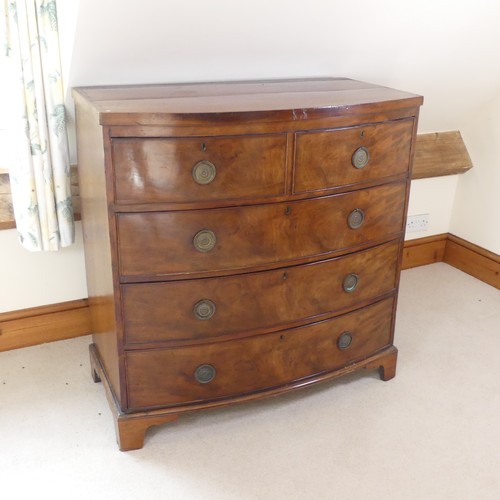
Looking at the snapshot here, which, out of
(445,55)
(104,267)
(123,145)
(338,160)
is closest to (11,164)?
(104,267)

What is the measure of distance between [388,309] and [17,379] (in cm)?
126

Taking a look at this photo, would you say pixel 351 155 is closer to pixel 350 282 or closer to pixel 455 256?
pixel 350 282

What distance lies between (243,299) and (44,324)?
92 centimetres

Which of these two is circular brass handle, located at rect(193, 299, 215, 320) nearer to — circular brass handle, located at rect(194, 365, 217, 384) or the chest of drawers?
the chest of drawers

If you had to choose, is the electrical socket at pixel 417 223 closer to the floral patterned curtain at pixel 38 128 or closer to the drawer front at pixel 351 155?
the drawer front at pixel 351 155

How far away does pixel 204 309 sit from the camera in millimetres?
1677

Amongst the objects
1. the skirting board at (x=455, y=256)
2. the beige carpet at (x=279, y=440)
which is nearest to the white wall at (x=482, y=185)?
the skirting board at (x=455, y=256)

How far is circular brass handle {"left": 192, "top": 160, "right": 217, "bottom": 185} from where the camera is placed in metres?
1.52

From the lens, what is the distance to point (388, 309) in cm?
204

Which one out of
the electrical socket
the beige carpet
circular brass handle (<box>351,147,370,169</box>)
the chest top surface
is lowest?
the beige carpet

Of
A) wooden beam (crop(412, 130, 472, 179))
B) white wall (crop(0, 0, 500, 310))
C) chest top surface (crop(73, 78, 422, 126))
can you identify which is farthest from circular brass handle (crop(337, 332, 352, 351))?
wooden beam (crop(412, 130, 472, 179))

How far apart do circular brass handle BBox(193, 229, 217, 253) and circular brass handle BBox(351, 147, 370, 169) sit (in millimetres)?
448

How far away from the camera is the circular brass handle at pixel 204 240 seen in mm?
1590

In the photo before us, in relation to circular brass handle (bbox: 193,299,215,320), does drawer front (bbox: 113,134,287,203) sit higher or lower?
higher
